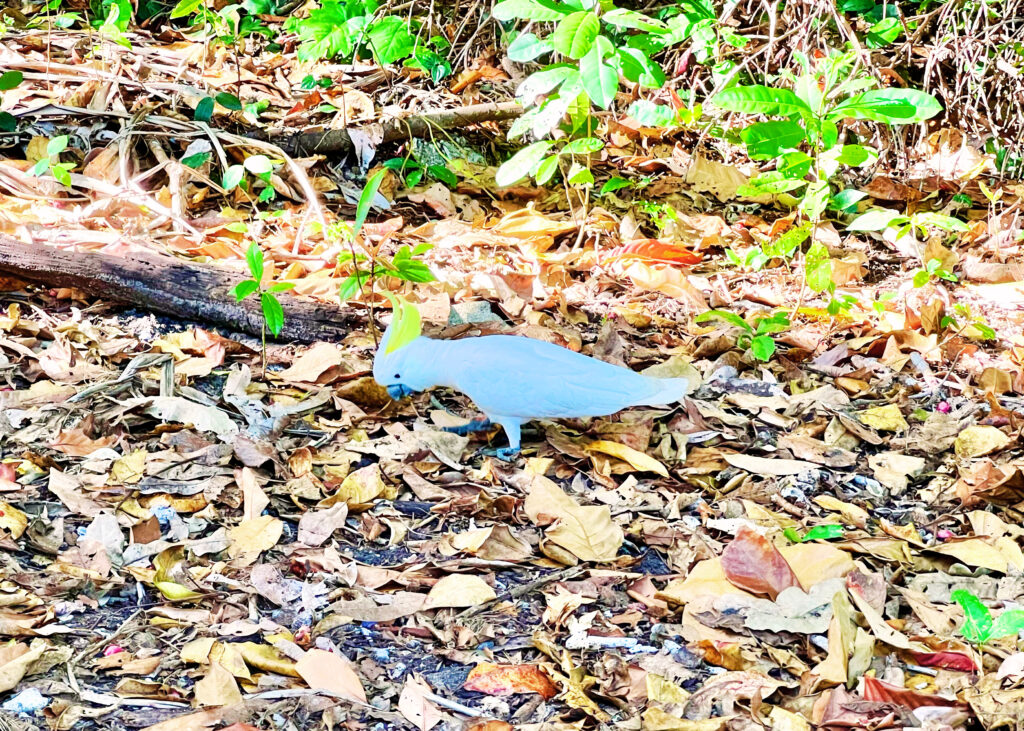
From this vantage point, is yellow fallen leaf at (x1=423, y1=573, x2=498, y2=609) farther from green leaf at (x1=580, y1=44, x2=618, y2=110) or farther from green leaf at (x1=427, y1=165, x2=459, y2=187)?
green leaf at (x1=427, y1=165, x2=459, y2=187)

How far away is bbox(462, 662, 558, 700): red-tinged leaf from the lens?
1.98m

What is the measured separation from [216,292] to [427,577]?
4.92 feet

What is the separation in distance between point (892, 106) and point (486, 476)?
162cm

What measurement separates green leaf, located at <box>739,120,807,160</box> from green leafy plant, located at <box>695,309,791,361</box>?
53 cm

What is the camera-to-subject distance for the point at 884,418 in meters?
3.10

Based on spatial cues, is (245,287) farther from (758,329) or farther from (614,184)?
(614,184)

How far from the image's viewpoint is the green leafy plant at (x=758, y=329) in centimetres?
325

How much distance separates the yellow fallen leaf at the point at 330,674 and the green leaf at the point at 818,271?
213 centimetres

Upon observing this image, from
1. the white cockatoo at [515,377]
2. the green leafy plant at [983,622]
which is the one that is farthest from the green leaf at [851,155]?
the green leafy plant at [983,622]

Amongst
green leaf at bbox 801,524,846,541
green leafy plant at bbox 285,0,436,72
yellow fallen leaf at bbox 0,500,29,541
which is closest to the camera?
yellow fallen leaf at bbox 0,500,29,541

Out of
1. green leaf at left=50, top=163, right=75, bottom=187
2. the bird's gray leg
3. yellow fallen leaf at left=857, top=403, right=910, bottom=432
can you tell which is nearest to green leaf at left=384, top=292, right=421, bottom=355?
the bird's gray leg

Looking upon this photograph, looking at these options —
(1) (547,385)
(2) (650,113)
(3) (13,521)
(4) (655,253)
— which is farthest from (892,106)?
(3) (13,521)

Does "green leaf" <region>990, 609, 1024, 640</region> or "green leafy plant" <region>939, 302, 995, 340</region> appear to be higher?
"green leaf" <region>990, 609, 1024, 640</region>

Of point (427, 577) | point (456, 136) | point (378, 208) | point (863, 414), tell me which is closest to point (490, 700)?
point (427, 577)
